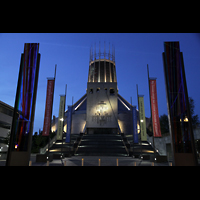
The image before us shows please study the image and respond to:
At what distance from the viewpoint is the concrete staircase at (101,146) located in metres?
18.9

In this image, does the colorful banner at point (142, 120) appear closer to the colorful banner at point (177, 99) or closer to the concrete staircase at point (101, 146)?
the concrete staircase at point (101, 146)

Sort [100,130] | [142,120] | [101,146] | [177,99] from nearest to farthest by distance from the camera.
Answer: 1. [177,99]
2. [142,120]
3. [101,146]
4. [100,130]

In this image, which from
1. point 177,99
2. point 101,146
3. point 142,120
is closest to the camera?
point 177,99

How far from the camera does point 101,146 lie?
20844 millimetres

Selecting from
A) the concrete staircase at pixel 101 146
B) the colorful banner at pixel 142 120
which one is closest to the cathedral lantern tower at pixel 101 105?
the concrete staircase at pixel 101 146

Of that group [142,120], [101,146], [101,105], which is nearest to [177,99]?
[142,120]

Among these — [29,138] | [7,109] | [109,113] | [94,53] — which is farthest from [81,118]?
[29,138]

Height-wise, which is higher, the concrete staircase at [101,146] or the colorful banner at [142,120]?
the colorful banner at [142,120]

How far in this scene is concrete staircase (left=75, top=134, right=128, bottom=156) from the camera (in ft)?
61.9

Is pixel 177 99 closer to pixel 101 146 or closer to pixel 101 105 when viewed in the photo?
pixel 101 146
